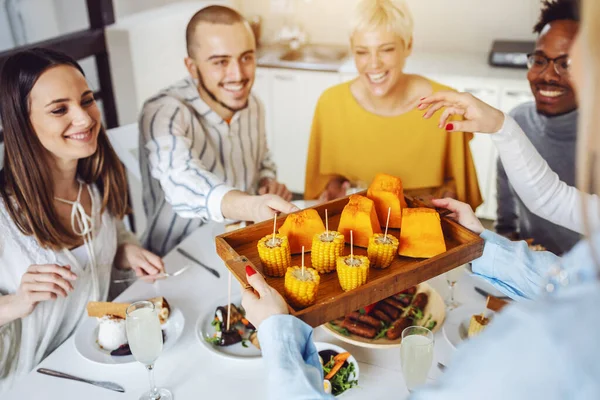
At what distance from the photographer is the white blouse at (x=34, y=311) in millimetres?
1632

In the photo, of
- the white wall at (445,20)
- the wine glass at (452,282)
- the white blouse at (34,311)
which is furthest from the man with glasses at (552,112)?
the white wall at (445,20)

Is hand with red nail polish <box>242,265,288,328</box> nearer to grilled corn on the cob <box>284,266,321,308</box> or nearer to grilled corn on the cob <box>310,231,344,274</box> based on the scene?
grilled corn on the cob <box>284,266,321,308</box>

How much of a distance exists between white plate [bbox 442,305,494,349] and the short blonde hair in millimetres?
1162

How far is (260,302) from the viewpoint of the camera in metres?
1.06

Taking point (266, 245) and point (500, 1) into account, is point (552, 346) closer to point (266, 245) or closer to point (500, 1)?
point (266, 245)

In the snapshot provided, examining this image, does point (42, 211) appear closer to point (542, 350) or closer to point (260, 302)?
point (260, 302)

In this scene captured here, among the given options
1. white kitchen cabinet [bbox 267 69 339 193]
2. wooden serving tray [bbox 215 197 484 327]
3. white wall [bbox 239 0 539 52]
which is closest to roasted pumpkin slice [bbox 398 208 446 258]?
wooden serving tray [bbox 215 197 484 327]

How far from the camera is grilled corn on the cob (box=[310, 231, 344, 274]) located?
1.33 m

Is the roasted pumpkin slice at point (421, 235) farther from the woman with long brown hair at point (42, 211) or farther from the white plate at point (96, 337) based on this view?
the woman with long brown hair at point (42, 211)

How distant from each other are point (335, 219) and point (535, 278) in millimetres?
547

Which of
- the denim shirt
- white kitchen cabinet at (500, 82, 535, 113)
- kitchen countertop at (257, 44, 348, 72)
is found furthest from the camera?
kitchen countertop at (257, 44, 348, 72)

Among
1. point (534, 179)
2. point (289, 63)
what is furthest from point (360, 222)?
point (289, 63)

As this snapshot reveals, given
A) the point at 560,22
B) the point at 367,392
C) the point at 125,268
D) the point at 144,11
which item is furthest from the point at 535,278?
the point at 144,11

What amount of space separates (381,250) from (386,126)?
3.64 feet
